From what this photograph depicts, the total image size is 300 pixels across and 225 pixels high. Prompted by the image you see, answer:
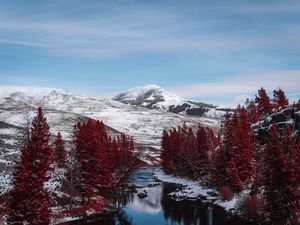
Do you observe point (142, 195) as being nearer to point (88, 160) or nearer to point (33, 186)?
point (88, 160)

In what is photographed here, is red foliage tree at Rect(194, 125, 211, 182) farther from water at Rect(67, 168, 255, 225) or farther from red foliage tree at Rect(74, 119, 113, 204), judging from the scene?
red foliage tree at Rect(74, 119, 113, 204)

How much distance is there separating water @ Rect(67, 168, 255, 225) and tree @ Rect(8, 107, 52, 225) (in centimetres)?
1886

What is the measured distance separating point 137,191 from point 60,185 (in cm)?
2567

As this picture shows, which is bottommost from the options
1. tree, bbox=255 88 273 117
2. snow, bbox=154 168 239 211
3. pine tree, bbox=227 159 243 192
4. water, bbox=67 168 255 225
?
water, bbox=67 168 255 225

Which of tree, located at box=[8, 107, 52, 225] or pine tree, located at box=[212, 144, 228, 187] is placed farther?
pine tree, located at box=[212, 144, 228, 187]

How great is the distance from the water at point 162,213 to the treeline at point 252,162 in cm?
517

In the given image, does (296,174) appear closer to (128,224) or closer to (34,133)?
(128,224)

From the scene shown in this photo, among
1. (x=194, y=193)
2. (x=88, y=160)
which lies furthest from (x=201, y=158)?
(x=88, y=160)

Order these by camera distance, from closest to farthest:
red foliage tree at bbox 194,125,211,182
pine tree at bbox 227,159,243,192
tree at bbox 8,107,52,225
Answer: tree at bbox 8,107,52,225
pine tree at bbox 227,159,243,192
red foliage tree at bbox 194,125,211,182

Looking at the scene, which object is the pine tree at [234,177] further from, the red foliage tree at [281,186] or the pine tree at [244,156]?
the red foliage tree at [281,186]

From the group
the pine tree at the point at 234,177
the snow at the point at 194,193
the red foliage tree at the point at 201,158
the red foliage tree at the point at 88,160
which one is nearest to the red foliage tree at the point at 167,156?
the snow at the point at 194,193

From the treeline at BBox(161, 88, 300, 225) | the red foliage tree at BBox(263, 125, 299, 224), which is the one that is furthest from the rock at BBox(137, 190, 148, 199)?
the red foliage tree at BBox(263, 125, 299, 224)

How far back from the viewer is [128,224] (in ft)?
207

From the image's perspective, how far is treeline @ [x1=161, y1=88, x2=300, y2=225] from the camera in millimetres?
50875
